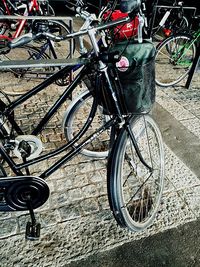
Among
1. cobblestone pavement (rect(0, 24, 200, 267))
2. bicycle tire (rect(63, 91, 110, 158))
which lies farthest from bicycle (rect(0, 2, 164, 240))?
bicycle tire (rect(63, 91, 110, 158))

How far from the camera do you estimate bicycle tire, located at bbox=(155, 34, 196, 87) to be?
4925 mm

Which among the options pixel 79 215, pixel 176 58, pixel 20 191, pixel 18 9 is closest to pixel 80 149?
pixel 20 191

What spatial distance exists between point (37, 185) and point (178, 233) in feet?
4.62

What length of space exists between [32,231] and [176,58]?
455 centimetres

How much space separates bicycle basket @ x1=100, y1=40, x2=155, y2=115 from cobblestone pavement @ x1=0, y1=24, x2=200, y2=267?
1.03 meters

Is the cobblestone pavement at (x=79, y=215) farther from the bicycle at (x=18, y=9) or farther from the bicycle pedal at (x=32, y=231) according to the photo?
the bicycle at (x=18, y=9)

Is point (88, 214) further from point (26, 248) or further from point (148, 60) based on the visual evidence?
point (148, 60)

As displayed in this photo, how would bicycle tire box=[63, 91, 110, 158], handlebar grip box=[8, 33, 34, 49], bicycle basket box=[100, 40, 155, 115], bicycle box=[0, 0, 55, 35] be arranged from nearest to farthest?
handlebar grip box=[8, 33, 34, 49]
bicycle basket box=[100, 40, 155, 115]
bicycle tire box=[63, 91, 110, 158]
bicycle box=[0, 0, 55, 35]

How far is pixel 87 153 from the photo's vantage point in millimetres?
3146

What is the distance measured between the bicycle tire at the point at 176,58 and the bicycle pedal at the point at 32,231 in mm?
3688

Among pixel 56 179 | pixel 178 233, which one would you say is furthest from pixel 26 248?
pixel 178 233

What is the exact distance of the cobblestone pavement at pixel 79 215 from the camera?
218 cm

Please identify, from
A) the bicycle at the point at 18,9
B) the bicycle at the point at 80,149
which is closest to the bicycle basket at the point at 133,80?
the bicycle at the point at 80,149

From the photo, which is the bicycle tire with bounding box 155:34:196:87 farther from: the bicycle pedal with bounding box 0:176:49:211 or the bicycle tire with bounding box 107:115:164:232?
the bicycle pedal with bounding box 0:176:49:211
